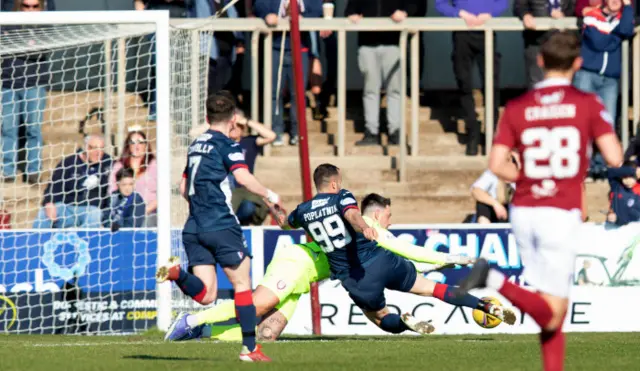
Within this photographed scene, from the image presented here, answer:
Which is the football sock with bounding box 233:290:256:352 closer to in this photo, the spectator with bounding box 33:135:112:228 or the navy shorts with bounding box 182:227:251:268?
the navy shorts with bounding box 182:227:251:268

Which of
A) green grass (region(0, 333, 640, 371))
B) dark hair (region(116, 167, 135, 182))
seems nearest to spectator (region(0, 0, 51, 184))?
dark hair (region(116, 167, 135, 182))

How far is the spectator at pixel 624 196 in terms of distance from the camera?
15391 mm

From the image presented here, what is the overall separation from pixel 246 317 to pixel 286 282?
2.52m

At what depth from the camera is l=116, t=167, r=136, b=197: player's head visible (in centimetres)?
1536


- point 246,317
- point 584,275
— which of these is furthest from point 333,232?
point 584,275

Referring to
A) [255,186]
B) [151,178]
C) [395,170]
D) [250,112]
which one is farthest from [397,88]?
[255,186]

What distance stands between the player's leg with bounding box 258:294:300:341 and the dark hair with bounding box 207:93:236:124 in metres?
→ 2.53

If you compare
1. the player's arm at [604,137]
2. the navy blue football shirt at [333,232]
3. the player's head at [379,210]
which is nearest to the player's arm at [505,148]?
the player's arm at [604,137]

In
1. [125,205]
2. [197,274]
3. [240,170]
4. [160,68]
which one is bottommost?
[125,205]

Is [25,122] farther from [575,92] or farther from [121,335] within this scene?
[575,92]

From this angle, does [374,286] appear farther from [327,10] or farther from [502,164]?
[327,10]

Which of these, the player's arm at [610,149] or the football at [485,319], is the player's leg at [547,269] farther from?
the football at [485,319]

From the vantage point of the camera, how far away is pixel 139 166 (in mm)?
15531

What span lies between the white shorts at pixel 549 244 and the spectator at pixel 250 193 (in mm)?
8245
